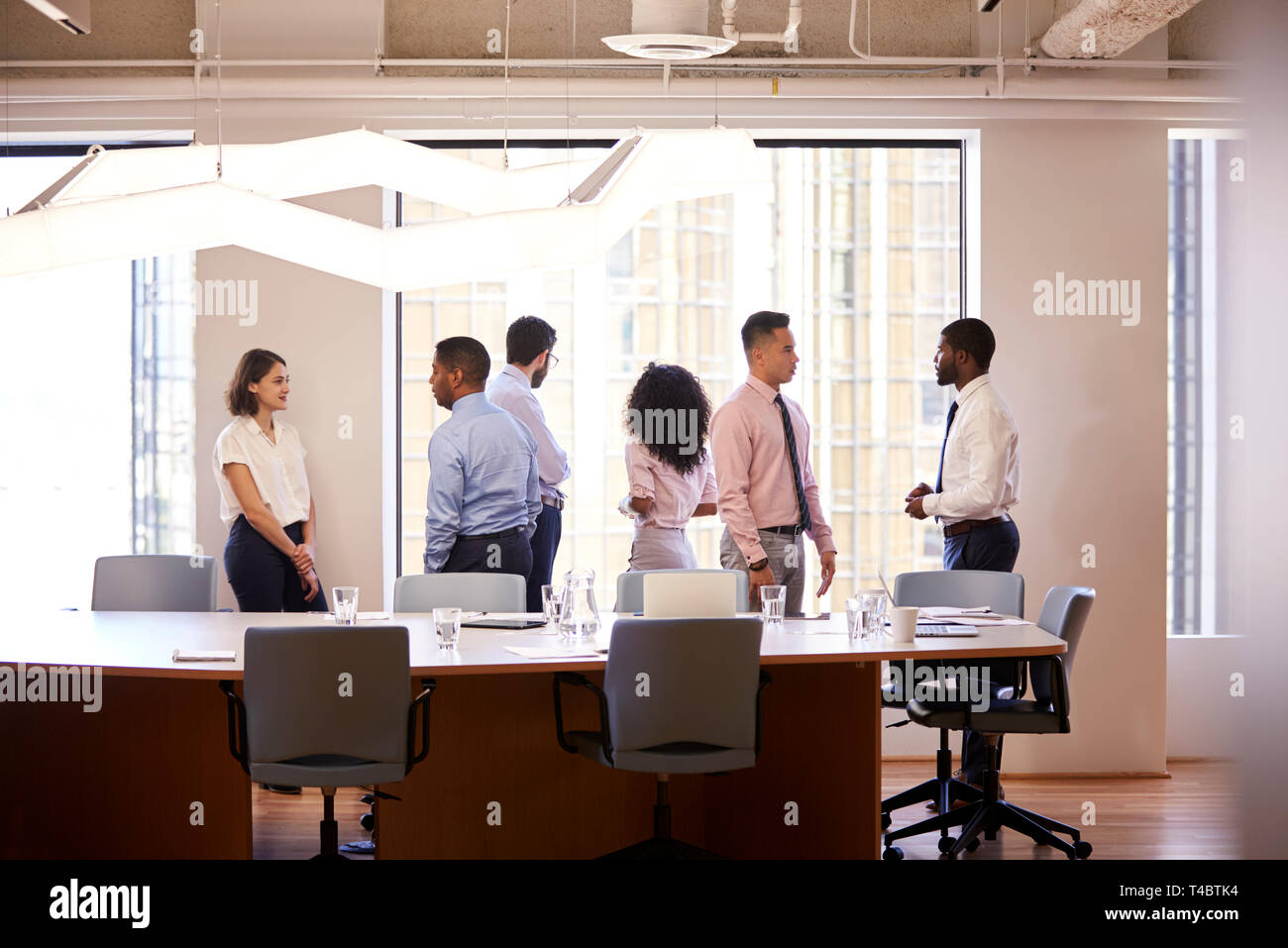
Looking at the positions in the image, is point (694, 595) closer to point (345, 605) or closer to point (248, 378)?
point (345, 605)

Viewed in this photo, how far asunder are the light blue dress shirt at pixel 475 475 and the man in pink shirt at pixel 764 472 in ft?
2.72

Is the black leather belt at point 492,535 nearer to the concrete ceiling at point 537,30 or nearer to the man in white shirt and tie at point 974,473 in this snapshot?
the man in white shirt and tie at point 974,473

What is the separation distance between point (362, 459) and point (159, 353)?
146cm

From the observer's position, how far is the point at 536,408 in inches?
213

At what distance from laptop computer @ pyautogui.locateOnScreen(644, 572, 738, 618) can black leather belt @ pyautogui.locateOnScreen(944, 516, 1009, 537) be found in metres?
1.88

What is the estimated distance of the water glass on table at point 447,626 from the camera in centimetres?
350

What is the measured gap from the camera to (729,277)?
24.3ft

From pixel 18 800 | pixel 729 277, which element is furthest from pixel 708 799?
pixel 729 277

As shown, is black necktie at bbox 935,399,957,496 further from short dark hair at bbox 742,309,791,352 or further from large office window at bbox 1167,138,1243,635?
large office window at bbox 1167,138,1243,635

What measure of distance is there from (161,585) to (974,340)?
3605 millimetres

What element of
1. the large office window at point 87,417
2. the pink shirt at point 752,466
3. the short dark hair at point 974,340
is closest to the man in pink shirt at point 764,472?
the pink shirt at point 752,466

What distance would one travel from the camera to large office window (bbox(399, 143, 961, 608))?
23.0 feet
